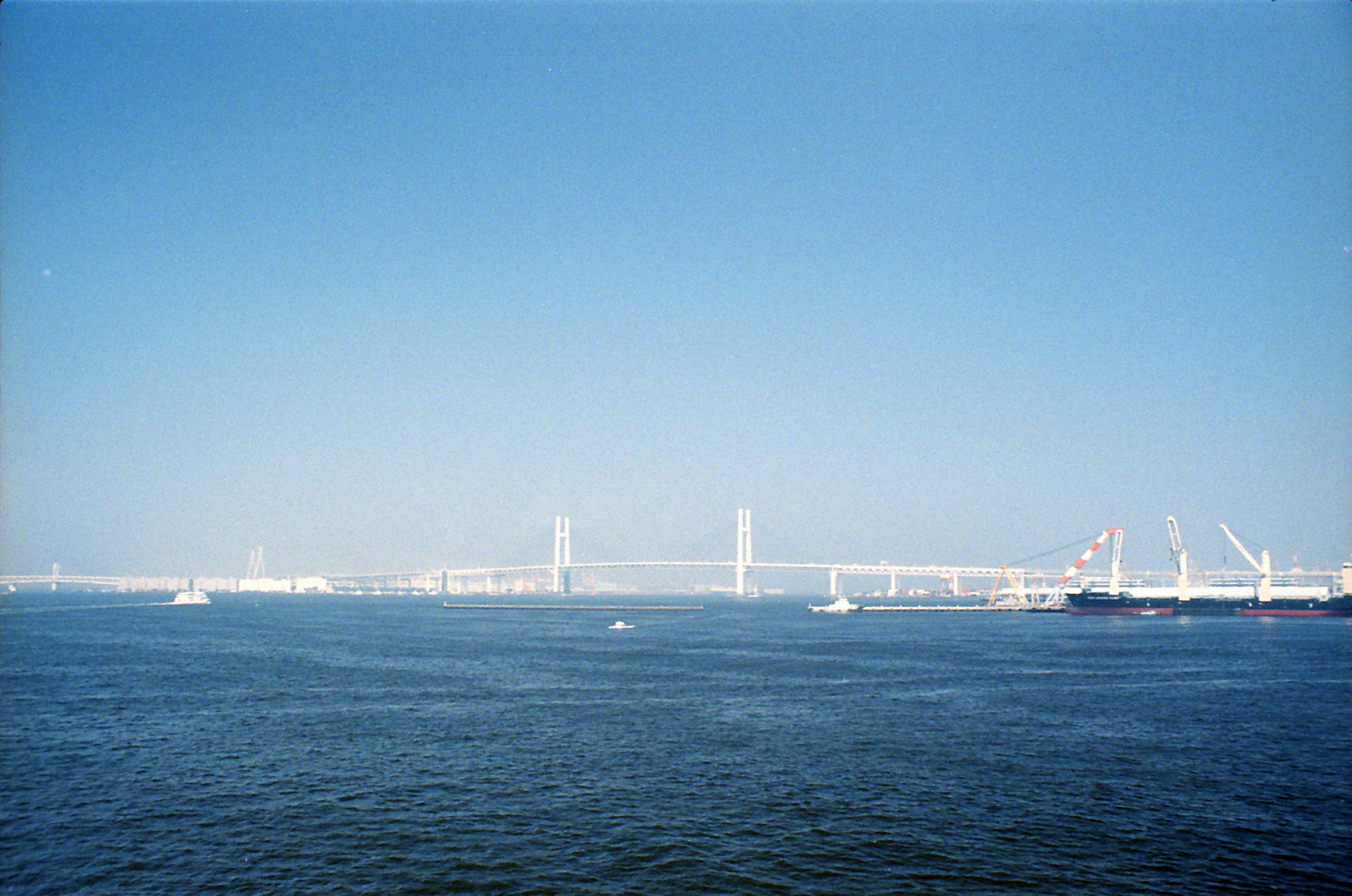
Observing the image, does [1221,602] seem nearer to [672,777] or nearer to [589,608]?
[589,608]

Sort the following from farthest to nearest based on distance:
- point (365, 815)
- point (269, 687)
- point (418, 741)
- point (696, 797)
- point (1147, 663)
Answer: point (1147, 663), point (269, 687), point (418, 741), point (696, 797), point (365, 815)

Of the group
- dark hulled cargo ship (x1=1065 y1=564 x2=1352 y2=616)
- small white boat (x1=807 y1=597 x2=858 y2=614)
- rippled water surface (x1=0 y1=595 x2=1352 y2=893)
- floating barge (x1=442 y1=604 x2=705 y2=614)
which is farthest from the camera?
floating barge (x1=442 y1=604 x2=705 y2=614)

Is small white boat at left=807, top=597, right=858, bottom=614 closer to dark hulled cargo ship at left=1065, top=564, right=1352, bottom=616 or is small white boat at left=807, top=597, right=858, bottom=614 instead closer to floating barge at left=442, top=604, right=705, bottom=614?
floating barge at left=442, top=604, right=705, bottom=614

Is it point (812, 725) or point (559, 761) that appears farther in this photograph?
point (812, 725)

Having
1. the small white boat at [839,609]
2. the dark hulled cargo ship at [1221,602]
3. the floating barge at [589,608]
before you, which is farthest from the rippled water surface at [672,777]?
the floating barge at [589,608]

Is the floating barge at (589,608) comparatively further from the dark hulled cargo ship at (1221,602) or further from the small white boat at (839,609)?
the dark hulled cargo ship at (1221,602)

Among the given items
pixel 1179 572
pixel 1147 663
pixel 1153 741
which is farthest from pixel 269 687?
pixel 1179 572

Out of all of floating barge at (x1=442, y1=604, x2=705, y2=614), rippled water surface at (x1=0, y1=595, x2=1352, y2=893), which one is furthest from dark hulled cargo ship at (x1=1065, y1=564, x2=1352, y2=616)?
rippled water surface at (x1=0, y1=595, x2=1352, y2=893)

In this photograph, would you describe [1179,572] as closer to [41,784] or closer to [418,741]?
[418,741]
